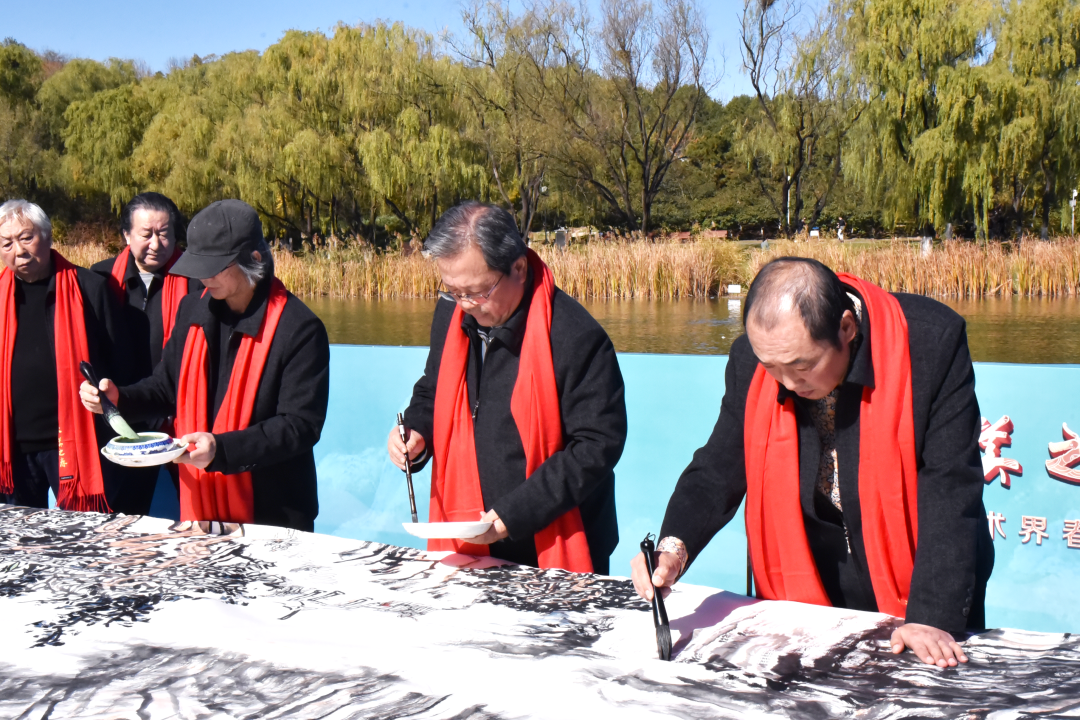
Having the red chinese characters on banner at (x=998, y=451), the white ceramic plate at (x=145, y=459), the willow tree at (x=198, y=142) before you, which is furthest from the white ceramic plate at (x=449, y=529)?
the willow tree at (x=198, y=142)

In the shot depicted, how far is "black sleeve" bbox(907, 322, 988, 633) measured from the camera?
1.52m

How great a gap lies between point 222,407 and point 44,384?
0.86 metres

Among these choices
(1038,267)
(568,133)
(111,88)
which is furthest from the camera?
(111,88)

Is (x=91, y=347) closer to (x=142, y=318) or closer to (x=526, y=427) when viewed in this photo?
(x=142, y=318)

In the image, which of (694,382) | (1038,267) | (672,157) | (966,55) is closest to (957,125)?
(966,55)

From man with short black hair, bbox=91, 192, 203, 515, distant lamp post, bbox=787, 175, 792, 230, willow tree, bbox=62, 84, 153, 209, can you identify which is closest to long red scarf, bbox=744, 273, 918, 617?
man with short black hair, bbox=91, 192, 203, 515

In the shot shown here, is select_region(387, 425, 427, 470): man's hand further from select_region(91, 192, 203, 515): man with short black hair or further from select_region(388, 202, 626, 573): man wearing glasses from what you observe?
select_region(91, 192, 203, 515): man with short black hair

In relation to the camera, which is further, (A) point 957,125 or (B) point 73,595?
(A) point 957,125

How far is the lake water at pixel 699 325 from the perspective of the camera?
702 centimetres

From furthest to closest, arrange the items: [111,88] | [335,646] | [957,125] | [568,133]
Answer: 1. [111,88]
2. [568,133]
3. [957,125]
4. [335,646]

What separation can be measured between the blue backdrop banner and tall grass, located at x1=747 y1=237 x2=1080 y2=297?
7324 mm

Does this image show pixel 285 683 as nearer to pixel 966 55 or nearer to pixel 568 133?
pixel 966 55

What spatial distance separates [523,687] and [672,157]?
2335 cm

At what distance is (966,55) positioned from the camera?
630 inches
